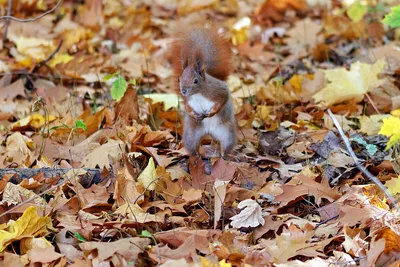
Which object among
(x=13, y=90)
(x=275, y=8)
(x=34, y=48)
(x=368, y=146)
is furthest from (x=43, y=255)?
(x=275, y=8)

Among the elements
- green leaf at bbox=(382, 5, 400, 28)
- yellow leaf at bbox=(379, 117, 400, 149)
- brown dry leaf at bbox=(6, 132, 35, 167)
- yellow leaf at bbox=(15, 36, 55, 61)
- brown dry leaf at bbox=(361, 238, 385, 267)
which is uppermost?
green leaf at bbox=(382, 5, 400, 28)

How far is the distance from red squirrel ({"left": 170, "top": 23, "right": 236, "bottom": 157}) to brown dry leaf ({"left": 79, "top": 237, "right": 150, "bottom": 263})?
0.91 metres

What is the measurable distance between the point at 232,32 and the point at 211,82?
8.53ft

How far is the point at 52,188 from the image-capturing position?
2.75 meters

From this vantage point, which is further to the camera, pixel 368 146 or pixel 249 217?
pixel 368 146

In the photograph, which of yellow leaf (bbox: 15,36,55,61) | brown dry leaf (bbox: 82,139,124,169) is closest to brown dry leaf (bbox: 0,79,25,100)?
yellow leaf (bbox: 15,36,55,61)

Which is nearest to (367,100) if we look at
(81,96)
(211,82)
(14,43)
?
(211,82)

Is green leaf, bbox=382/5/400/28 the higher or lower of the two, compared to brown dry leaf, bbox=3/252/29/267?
higher

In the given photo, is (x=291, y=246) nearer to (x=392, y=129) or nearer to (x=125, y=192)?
(x=392, y=129)

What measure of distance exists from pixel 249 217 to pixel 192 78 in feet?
2.55

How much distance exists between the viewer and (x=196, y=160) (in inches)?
124

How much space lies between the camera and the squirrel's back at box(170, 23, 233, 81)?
3336 mm

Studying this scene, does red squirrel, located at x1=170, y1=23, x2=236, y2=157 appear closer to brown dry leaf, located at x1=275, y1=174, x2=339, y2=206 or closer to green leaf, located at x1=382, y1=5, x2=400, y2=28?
brown dry leaf, located at x1=275, y1=174, x2=339, y2=206

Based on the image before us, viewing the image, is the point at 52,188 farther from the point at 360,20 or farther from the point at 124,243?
the point at 360,20
